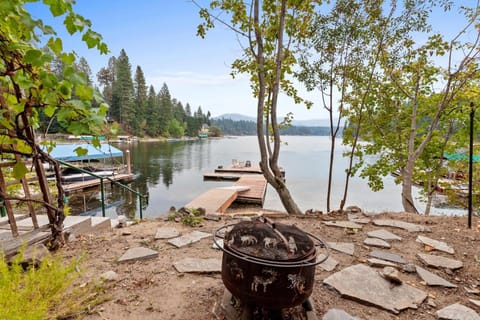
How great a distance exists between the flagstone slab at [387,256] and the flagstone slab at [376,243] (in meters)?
0.16

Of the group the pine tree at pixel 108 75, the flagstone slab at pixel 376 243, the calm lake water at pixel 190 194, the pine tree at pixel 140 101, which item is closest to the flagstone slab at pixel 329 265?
the flagstone slab at pixel 376 243

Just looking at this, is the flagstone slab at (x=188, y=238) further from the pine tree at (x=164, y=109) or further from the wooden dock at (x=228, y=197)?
the pine tree at (x=164, y=109)

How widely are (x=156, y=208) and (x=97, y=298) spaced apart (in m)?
9.13

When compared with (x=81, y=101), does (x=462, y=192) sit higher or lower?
lower

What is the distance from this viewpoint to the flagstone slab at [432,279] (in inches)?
→ 73.9

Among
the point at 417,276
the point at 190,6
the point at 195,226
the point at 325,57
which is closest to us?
the point at 417,276

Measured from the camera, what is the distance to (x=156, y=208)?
10188 millimetres

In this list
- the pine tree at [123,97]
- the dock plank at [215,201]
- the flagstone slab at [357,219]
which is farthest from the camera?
the pine tree at [123,97]

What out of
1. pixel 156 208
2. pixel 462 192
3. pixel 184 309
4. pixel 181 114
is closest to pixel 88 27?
pixel 184 309

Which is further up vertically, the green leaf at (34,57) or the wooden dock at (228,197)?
the green leaf at (34,57)

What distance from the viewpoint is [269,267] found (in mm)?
1214

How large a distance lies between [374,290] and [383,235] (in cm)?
127

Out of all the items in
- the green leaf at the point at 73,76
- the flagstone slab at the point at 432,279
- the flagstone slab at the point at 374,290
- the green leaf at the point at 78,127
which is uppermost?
the green leaf at the point at 73,76

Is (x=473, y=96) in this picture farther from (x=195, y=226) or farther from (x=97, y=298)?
(x=97, y=298)
